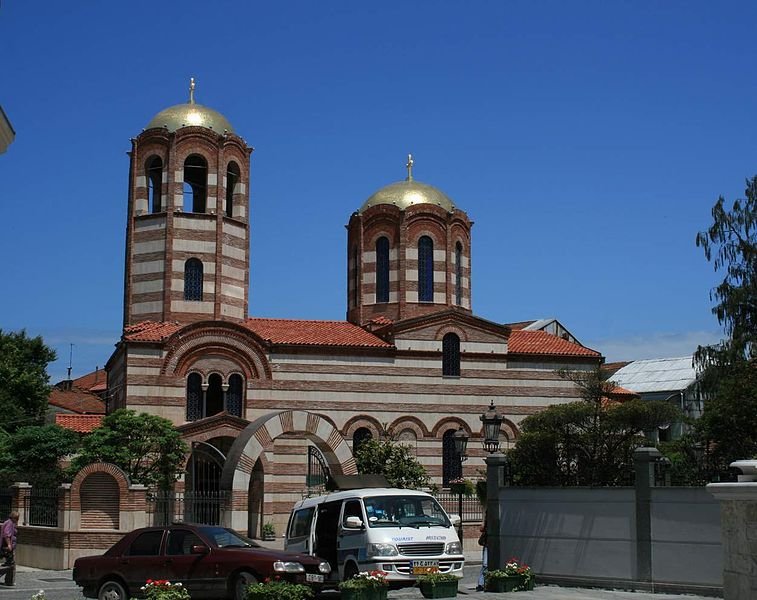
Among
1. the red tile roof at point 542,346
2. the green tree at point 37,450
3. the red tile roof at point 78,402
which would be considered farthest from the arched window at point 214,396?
the red tile roof at point 78,402

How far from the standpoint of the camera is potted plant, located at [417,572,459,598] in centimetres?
1680

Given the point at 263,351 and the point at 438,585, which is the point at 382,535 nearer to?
the point at 438,585

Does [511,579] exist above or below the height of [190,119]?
A: below

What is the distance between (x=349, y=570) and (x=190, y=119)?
25.0 meters

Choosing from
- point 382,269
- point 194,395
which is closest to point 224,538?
point 194,395

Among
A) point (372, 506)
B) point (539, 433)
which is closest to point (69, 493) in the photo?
point (372, 506)

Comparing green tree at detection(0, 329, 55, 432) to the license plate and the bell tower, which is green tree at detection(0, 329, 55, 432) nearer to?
the bell tower

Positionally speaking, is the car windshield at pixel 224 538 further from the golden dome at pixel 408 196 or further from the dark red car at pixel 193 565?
the golden dome at pixel 408 196

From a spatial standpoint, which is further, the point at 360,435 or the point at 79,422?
the point at 79,422

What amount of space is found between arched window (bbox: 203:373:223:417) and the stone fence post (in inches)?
1117

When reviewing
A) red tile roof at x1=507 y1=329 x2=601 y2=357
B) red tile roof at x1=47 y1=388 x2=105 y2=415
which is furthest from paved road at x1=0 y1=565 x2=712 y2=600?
red tile roof at x1=47 y1=388 x2=105 y2=415

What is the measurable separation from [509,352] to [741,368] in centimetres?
947

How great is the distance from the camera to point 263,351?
38344mm

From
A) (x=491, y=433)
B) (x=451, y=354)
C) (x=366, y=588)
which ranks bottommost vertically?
(x=366, y=588)
